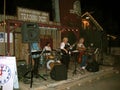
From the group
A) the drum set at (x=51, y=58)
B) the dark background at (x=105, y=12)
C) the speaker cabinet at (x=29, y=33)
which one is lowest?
the drum set at (x=51, y=58)

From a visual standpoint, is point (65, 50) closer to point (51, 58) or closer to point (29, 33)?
point (51, 58)

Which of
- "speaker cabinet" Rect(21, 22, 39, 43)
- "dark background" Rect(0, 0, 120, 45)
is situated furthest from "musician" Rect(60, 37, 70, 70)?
"dark background" Rect(0, 0, 120, 45)

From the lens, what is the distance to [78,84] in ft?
36.6

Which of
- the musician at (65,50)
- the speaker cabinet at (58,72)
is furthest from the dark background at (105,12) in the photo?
the speaker cabinet at (58,72)

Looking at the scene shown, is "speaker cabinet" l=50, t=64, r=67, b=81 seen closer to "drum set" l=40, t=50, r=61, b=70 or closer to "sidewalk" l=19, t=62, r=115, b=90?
"sidewalk" l=19, t=62, r=115, b=90

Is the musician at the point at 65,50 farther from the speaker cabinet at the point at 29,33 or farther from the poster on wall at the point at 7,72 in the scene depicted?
the poster on wall at the point at 7,72

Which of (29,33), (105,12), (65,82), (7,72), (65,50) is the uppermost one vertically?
(105,12)

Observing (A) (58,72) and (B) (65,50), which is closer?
(A) (58,72)

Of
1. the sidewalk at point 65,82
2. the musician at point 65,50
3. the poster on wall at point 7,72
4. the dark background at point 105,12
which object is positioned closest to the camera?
the poster on wall at point 7,72

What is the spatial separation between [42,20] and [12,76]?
754 cm

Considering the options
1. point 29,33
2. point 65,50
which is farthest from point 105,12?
point 29,33

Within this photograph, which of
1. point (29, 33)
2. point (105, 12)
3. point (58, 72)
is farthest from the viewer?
point (105, 12)

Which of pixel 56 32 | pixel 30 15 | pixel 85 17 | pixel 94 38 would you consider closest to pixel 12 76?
pixel 30 15

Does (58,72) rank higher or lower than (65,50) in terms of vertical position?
lower
